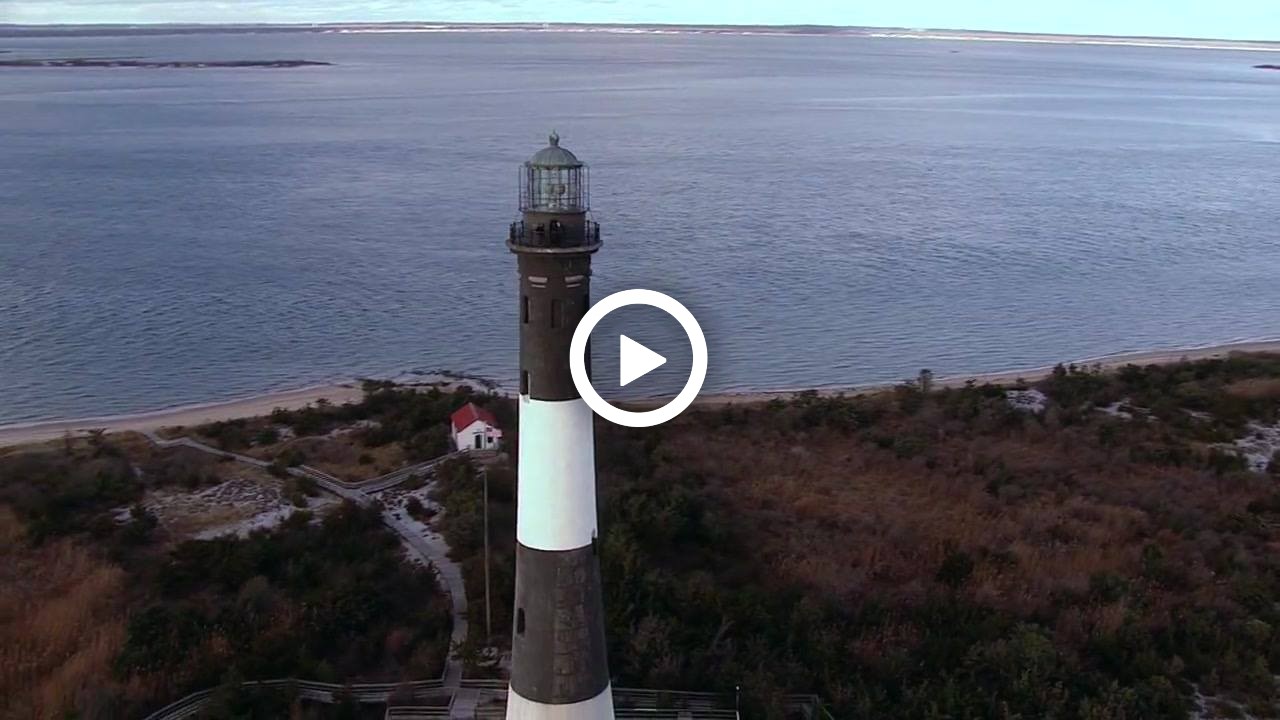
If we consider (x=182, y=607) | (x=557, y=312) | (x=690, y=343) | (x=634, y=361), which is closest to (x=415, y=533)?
(x=182, y=607)

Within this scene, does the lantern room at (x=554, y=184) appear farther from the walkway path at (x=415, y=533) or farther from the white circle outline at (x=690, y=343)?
the walkway path at (x=415, y=533)

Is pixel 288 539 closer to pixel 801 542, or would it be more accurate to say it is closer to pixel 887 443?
pixel 801 542

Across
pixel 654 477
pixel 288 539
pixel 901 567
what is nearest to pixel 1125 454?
pixel 901 567

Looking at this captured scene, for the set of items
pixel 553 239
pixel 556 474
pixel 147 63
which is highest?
pixel 147 63

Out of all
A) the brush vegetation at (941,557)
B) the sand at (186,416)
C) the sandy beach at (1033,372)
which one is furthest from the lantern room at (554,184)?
→ the sand at (186,416)

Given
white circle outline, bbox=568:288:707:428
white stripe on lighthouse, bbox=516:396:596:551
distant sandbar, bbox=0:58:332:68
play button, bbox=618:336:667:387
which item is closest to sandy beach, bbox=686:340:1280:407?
white stripe on lighthouse, bbox=516:396:596:551

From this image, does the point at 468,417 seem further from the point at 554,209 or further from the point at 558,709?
the point at 554,209
